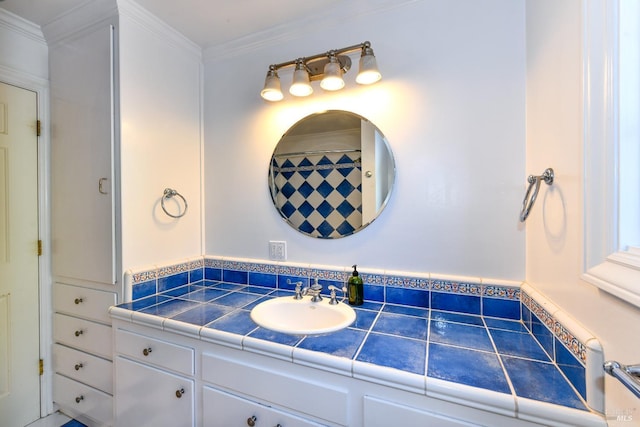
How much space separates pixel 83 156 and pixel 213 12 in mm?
1028

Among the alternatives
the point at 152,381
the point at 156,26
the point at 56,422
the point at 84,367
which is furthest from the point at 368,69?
the point at 56,422

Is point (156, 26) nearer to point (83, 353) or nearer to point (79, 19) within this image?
point (79, 19)

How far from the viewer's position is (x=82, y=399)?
1.48 meters

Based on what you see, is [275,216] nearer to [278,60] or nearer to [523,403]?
[278,60]

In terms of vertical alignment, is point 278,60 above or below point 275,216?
above

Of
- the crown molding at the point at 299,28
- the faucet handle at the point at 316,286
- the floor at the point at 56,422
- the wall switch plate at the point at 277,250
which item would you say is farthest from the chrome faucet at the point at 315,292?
the floor at the point at 56,422

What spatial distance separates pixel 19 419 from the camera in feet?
4.86

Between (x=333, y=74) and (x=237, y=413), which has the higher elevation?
(x=333, y=74)

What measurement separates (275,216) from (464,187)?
0.99 meters

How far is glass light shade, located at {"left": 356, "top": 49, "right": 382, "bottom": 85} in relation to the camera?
1.20m

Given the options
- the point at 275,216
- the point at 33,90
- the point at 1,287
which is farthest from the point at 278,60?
the point at 1,287

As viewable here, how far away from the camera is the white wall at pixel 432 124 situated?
1126 mm

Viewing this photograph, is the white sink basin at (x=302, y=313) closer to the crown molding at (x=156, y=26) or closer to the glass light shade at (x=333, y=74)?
the glass light shade at (x=333, y=74)

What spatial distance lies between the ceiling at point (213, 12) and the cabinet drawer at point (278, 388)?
163 cm
